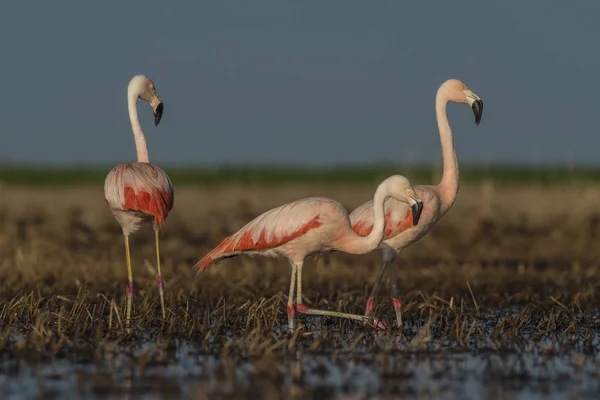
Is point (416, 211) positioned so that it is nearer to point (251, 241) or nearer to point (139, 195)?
point (251, 241)

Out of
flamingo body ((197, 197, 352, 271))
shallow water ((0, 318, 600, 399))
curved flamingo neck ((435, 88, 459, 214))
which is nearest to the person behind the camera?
shallow water ((0, 318, 600, 399))

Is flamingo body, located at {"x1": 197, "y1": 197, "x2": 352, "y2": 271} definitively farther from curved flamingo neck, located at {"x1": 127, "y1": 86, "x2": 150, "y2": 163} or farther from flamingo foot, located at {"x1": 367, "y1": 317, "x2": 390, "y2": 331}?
curved flamingo neck, located at {"x1": 127, "y1": 86, "x2": 150, "y2": 163}

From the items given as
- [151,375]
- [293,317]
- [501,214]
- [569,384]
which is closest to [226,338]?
[293,317]

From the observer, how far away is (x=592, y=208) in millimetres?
24094

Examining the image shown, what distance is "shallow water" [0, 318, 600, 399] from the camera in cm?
624

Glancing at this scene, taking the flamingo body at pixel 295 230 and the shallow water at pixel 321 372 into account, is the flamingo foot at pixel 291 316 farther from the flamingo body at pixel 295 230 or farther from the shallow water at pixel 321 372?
the shallow water at pixel 321 372

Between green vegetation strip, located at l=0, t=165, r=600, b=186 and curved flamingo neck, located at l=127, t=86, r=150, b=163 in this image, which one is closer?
curved flamingo neck, located at l=127, t=86, r=150, b=163

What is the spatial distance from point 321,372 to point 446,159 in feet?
11.8

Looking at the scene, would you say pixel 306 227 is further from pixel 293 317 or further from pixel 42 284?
pixel 42 284

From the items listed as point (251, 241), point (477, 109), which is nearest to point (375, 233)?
point (251, 241)

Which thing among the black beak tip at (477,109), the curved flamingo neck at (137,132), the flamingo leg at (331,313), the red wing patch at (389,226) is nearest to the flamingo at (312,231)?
the flamingo leg at (331,313)

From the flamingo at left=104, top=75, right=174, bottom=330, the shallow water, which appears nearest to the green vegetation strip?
the flamingo at left=104, top=75, right=174, bottom=330

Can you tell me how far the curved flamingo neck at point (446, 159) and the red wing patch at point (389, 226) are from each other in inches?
16.8

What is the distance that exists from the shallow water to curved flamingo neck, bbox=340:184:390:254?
3.11 feet
